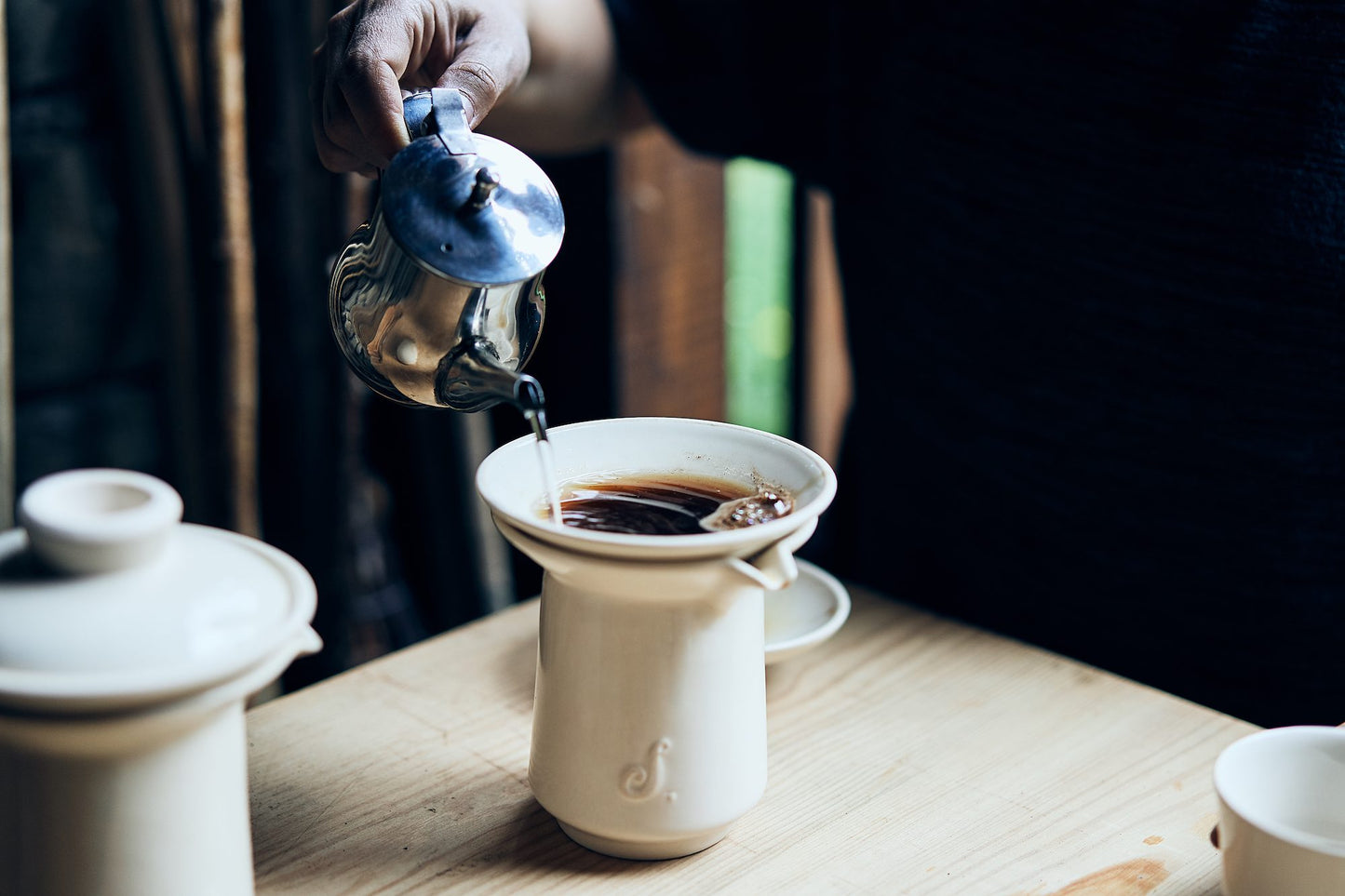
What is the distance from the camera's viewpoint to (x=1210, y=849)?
2.54ft

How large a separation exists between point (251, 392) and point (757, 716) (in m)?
1.10

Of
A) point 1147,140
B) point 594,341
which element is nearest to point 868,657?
point 1147,140

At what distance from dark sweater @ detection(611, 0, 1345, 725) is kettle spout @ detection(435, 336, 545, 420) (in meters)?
0.63

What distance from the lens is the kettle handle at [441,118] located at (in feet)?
2.36

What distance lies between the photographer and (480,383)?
0.73 metres

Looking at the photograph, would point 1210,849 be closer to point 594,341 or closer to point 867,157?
point 867,157

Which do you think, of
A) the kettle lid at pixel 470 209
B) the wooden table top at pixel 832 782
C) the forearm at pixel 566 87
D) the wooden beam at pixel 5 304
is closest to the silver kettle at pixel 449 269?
the kettle lid at pixel 470 209

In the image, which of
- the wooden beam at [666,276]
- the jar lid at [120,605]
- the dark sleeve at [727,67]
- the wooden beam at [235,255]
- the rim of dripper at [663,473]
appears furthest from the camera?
the wooden beam at [666,276]

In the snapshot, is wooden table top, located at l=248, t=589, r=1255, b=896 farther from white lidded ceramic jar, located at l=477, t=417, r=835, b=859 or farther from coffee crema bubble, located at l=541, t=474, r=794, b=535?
coffee crema bubble, located at l=541, t=474, r=794, b=535

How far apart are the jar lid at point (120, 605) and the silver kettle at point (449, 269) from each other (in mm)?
192

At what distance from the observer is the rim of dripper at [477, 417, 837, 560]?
642mm

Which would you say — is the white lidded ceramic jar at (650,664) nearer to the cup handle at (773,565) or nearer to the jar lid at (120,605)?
the cup handle at (773,565)

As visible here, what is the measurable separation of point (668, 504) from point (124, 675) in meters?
0.35

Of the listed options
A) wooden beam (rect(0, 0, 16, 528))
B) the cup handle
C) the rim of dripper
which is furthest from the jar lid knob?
wooden beam (rect(0, 0, 16, 528))
